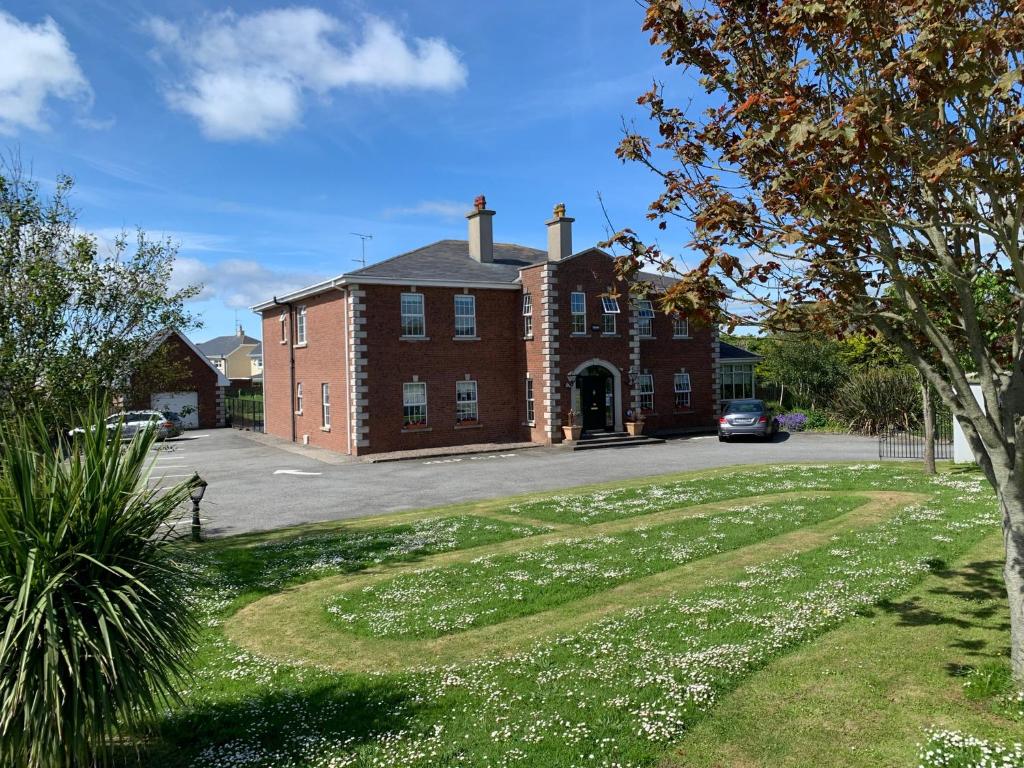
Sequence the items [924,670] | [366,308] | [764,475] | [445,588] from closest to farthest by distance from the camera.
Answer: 1. [924,670]
2. [445,588]
3. [764,475]
4. [366,308]

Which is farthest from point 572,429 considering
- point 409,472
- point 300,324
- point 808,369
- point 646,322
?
point 808,369

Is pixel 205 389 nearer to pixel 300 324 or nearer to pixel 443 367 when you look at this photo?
pixel 300 324

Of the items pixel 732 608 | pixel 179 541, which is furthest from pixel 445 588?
pixel 179 541

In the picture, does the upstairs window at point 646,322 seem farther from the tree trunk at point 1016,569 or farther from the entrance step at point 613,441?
the tree trunk at point 1016,569

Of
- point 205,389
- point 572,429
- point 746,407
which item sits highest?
point 205,389

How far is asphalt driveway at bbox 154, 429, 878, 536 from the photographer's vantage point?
1775 centimetres

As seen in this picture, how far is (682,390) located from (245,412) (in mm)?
26497

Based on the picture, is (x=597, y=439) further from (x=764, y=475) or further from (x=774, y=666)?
(x=774, y=666)

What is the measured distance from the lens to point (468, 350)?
102ft

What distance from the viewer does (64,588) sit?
4.94 metres

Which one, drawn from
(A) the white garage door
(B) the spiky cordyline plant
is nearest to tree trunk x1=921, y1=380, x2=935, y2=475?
(B) the spiky cordyline plant

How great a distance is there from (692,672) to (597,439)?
24.6 meters

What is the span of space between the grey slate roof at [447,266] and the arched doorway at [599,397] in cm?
545

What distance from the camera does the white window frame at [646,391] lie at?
116 feet
